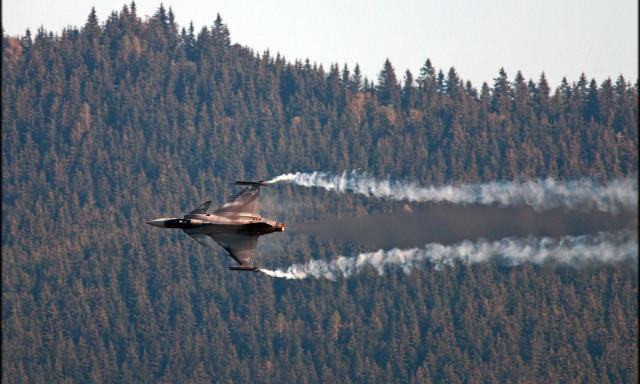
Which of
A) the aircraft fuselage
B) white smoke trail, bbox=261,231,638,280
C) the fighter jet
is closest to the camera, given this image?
white smoke trail, bbox=261,231,638,280

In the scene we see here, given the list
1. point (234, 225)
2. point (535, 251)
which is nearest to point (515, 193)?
point (535, 251)

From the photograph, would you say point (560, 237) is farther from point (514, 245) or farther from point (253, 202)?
point (253, 202)

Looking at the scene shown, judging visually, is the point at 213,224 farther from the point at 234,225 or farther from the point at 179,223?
the point at 179,223

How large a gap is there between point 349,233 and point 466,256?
1484 centimetres

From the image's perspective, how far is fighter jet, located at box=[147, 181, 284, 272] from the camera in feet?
273

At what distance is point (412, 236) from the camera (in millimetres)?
105500

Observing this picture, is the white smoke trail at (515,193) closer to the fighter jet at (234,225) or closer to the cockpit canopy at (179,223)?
the fighter jet at (234,225)

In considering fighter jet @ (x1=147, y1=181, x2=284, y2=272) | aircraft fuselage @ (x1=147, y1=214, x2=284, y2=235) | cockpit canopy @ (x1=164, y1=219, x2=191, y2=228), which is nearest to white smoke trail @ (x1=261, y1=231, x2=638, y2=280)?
fighter jet @ (x1=147, y1=181, x2=284, y2=272)

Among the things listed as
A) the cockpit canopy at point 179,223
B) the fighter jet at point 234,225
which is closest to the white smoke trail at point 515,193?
the fighter jet at point 234,225

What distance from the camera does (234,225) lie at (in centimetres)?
8338

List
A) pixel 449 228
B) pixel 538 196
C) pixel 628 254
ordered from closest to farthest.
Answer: pixel 628 254 → pixel 538 196 → pixel 449 228

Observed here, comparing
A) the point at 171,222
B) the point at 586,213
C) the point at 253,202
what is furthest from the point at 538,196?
the point at 171,222

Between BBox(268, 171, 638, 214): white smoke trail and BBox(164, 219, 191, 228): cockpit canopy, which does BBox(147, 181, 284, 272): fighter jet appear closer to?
BBox(164, 219, 191, 228): cockpit canopy

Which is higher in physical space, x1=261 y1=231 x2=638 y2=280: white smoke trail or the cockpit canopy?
the cockpit canopy
